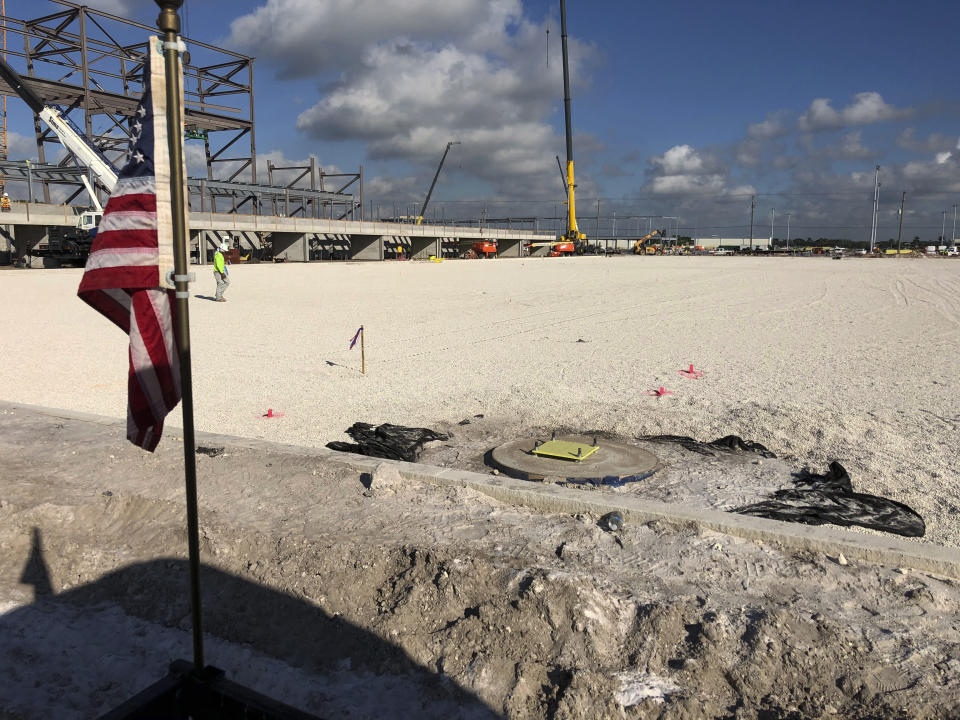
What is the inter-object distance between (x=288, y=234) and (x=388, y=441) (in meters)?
50.7

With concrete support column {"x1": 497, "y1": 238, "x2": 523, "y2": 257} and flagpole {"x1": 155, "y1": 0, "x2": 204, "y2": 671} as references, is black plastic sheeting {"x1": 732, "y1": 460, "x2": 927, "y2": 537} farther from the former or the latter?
concrete support column {"x1": 497, "y1": 238, "x2": 523, "y2": 257}

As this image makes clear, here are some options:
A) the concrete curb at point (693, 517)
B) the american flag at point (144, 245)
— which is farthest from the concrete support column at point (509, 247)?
the american flag at point (144, 245)

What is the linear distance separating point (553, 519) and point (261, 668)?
2169 millimetres

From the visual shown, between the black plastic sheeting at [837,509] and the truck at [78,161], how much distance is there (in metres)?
32.8

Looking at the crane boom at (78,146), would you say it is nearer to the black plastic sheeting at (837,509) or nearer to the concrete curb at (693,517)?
the concrete curb at (693,517)

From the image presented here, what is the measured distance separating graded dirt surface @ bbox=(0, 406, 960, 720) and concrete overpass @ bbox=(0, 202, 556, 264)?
37004 millimetres

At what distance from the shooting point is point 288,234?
2153 inches

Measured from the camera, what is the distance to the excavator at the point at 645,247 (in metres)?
103

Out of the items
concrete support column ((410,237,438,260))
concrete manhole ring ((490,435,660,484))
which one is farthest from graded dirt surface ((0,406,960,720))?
concrete support column ((410,237,438,260))

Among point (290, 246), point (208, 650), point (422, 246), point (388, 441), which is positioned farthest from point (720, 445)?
point (422, 246)

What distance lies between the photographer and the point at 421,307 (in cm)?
2080

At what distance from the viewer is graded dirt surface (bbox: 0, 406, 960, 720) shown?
3.12 metres

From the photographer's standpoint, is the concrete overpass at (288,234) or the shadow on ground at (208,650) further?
the concrete overpass at (288,234)

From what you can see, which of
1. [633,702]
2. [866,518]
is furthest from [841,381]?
[633,702]
